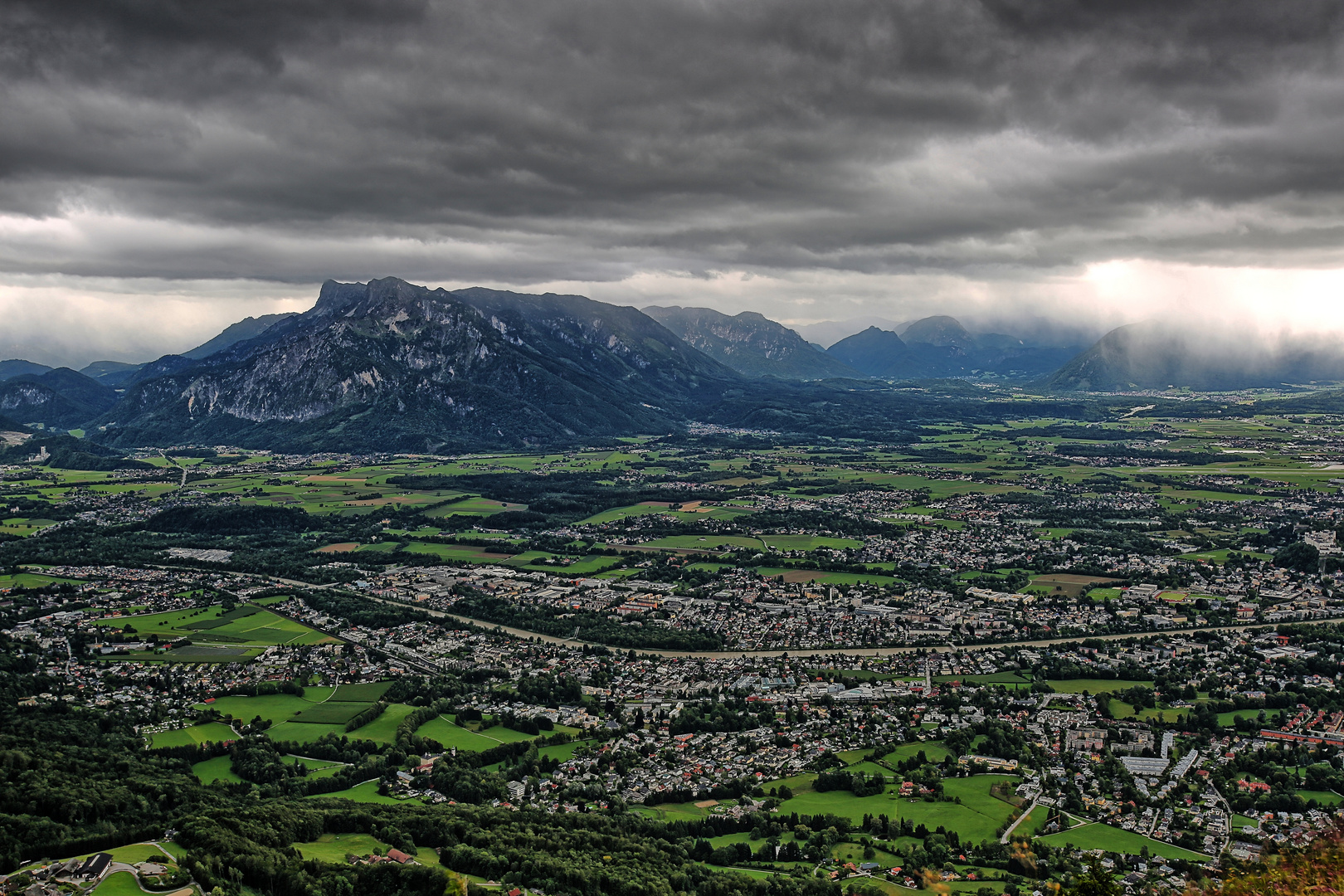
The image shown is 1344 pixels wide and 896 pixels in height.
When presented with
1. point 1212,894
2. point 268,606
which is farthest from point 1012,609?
point 268,606

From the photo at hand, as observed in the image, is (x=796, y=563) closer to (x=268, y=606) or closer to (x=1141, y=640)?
(x=1141, y=640)

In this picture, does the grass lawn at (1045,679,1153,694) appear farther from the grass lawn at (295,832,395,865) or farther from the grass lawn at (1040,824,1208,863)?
the grass lawn at (295,832,395,865)

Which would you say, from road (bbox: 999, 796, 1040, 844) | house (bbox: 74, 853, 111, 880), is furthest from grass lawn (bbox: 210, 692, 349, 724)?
road (bbox: 999, 796, 1040, 844)

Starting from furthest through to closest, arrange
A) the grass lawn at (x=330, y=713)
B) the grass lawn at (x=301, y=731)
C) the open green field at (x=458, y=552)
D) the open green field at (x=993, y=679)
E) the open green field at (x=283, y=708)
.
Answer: the open green field at (x=458, y=552)
the open green field at (x=993, y=679)
the open green field at (x=283, y=708)
the grass lawn at (x=330, y=713)
the grass lawn at (x=301, y=731)

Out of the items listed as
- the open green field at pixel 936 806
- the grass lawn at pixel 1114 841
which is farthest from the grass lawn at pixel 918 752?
the grass lawn at pixel 1114 841

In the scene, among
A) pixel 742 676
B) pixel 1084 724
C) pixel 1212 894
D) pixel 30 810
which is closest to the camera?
pixel 1212 894

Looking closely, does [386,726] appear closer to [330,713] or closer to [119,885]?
[330,713]

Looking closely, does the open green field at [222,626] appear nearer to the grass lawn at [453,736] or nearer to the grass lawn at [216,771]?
the grass lawn at [453,736]
